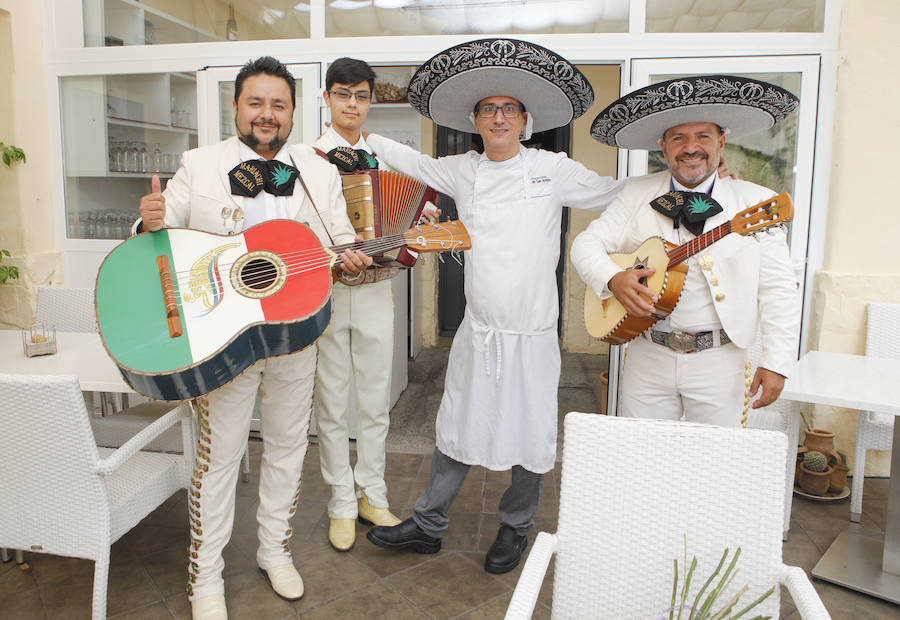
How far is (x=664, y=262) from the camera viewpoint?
208cm

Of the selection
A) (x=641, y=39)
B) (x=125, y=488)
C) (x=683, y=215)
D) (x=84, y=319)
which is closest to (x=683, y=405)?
(x=683, y=215)

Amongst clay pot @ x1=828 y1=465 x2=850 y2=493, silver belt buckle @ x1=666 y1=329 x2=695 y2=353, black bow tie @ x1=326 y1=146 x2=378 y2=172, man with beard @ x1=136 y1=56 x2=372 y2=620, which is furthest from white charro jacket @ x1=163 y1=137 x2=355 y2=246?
clay pot @ x1=828 y1=465 x2=850 y2=493

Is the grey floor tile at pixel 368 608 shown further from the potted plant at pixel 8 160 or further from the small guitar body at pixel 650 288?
the potted plant at pixel 8 160

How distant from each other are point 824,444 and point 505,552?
202 centimetres

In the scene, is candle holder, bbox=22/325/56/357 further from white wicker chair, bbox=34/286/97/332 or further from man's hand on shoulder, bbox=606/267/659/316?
man's hand on shoulder, bbox=606/267/659/316

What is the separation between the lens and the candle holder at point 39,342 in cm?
273

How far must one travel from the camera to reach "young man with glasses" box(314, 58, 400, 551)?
2.69 meters

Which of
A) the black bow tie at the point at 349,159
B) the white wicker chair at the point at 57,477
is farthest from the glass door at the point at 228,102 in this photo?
the white wicker chair at the point at 57,477

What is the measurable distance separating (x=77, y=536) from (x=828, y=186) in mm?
3922

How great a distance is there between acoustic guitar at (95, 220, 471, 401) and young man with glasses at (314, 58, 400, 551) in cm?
58

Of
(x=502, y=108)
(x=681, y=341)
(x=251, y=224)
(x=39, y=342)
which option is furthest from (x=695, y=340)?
(x=39, y=342)

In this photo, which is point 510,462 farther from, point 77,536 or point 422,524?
point 77,536

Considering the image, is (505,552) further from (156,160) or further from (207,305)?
(156,160)

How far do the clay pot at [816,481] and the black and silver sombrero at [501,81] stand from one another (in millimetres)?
2270
